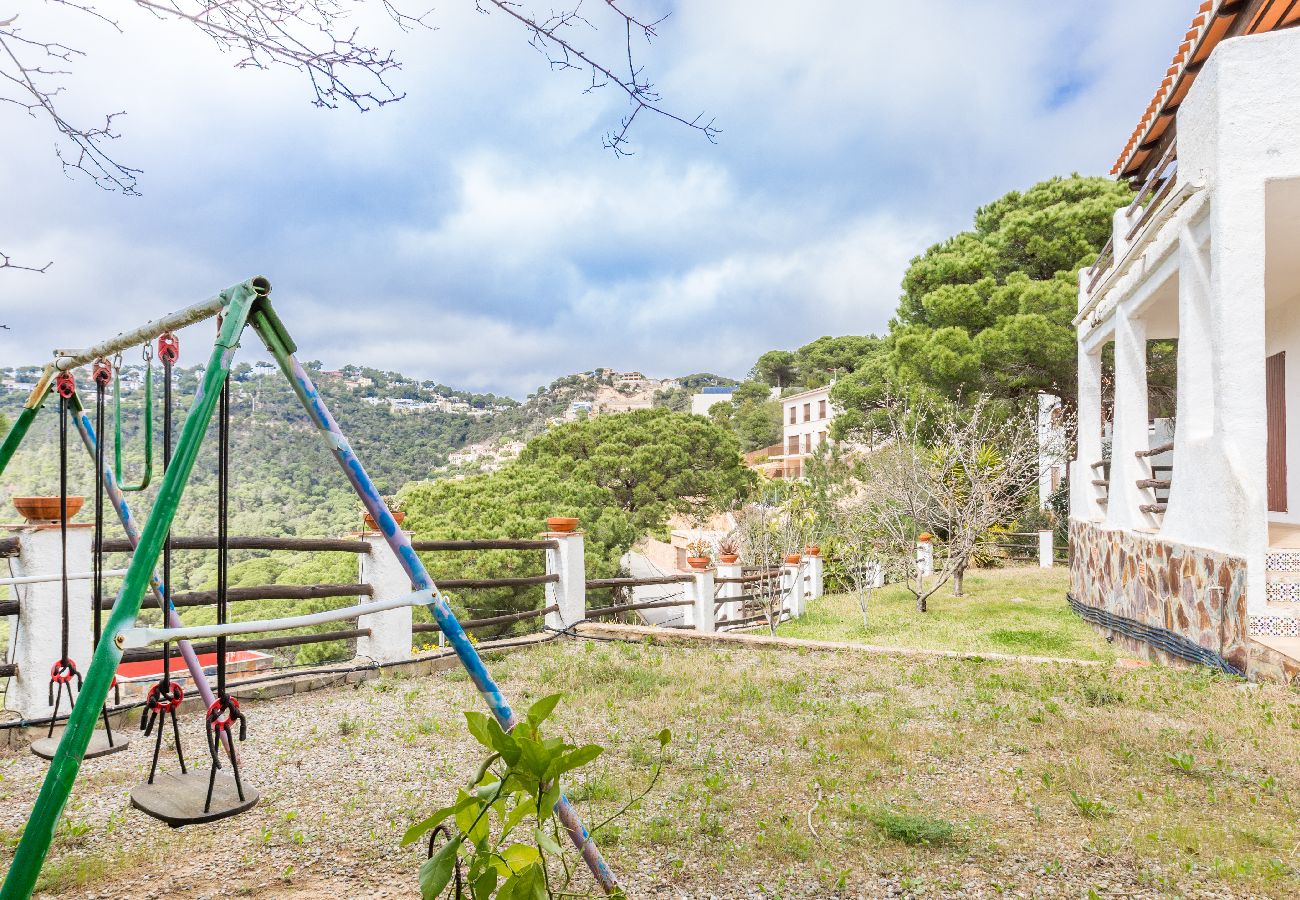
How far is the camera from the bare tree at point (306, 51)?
2.75m

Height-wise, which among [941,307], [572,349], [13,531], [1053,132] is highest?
[572,349]

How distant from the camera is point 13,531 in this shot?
393 cm

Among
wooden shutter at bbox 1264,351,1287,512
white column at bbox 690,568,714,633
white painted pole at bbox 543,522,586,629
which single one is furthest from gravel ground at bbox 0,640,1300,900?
wooden shutter at bbox 1264,351,1287,512

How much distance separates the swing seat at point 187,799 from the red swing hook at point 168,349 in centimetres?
120

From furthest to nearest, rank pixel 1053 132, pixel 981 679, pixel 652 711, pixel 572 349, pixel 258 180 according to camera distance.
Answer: pixel 572 349
pixel 1053 132
pixel 258 180
pixel 981 679
pixel 652 711

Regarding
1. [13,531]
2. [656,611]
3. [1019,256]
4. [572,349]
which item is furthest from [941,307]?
[572,349]

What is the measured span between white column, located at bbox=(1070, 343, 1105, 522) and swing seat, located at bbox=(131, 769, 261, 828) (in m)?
9.51

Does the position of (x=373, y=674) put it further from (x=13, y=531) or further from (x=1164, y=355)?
(x=1164, y=355)

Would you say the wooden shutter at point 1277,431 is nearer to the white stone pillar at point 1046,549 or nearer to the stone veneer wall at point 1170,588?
the stone veneer wall at point 1170,588

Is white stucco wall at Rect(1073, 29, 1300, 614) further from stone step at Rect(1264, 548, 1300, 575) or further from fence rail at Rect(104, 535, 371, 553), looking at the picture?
fence rail at Rect(104, 535, 371, 553)

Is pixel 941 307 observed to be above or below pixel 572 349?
below

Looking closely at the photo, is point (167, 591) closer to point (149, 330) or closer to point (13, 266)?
point (149, 330)

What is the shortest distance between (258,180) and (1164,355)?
17143 mm

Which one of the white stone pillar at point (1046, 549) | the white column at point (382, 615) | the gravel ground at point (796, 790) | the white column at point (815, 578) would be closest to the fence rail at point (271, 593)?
the white column at point (382, 615)
